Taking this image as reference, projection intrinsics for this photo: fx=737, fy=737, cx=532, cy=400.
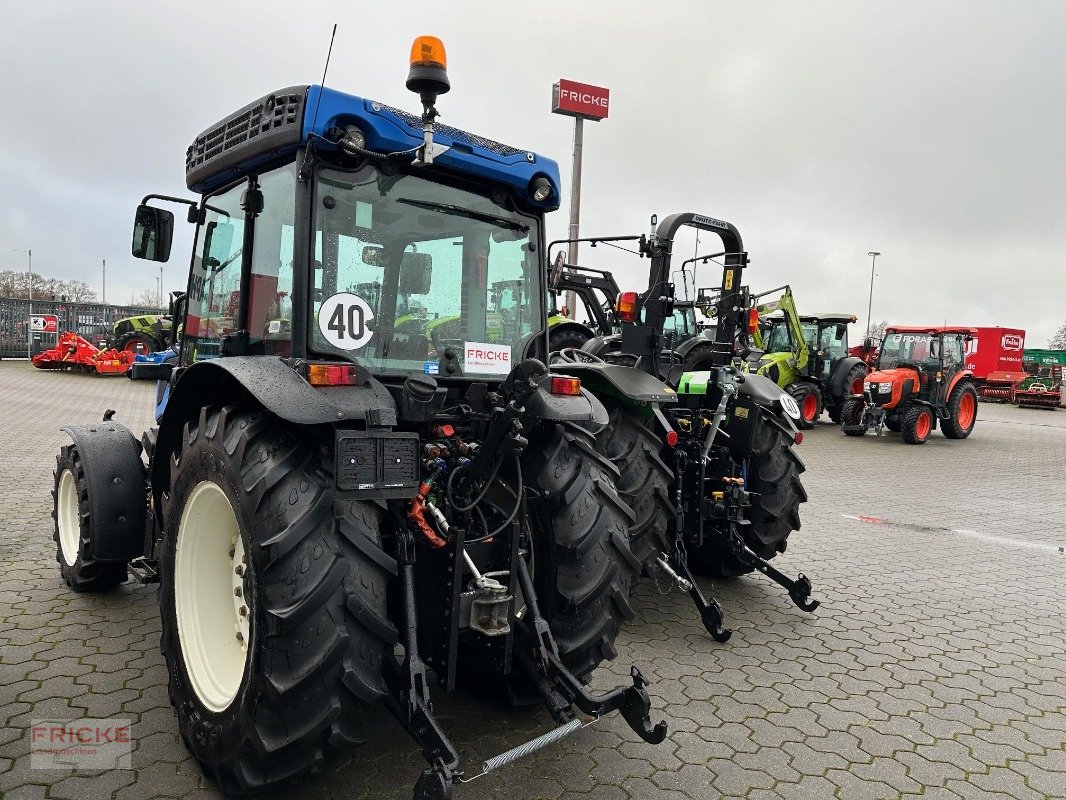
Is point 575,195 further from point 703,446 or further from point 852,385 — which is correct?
point 703,446

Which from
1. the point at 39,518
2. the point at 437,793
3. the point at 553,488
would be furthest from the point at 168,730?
the point at 39,518

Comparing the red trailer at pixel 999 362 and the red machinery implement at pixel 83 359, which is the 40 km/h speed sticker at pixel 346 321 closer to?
the red machinery implement at pixel 83 359

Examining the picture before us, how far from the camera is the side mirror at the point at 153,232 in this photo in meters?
3.82

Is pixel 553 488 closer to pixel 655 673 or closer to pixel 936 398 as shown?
pixel 655 673

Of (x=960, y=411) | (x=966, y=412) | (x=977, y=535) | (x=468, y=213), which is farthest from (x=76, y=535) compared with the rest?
(x=966, y=412)

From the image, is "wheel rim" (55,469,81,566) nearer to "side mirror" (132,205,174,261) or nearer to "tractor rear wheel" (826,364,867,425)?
"side mirror" (132,205,174,261)

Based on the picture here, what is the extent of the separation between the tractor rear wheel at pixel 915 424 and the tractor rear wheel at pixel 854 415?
78 centimetres

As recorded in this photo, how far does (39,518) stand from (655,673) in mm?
5369

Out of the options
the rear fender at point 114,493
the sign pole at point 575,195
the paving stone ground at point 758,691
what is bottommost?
the paving stone ground at point 758,691

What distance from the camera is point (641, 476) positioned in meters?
4.46

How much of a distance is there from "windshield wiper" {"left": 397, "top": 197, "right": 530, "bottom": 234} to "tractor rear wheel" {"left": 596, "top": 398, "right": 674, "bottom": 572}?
1537mm

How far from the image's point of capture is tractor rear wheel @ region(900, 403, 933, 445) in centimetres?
1550

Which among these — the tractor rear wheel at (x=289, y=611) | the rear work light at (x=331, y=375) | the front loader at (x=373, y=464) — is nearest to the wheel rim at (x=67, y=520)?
the front loader at (x=373, y=464)

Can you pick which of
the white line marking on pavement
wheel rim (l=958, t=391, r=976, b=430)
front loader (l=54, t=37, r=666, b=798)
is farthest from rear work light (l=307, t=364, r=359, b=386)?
wheel rim (l=958, t=391, r=976, b=430)
